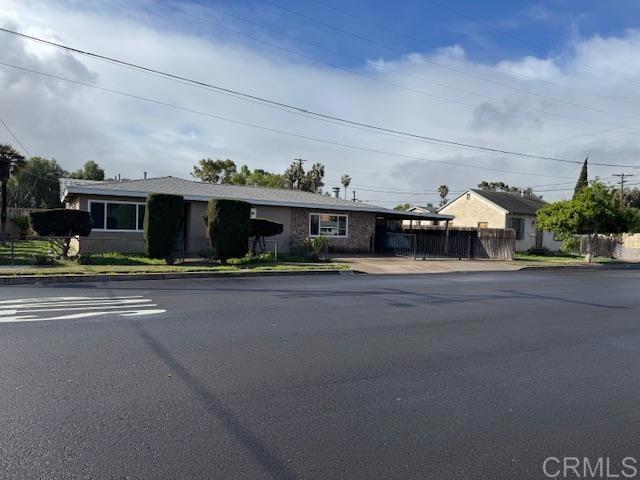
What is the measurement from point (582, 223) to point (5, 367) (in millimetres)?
27440

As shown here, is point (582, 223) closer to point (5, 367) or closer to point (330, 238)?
point (330, 238)

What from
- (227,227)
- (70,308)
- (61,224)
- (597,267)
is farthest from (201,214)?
(597,267)

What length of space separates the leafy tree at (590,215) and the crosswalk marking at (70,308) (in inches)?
929

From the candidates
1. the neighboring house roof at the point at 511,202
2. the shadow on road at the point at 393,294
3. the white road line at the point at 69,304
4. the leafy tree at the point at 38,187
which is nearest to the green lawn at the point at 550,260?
the neighboring house roof at the point at 511,202

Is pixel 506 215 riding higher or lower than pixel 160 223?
higher

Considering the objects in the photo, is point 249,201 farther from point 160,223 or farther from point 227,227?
point 160,223

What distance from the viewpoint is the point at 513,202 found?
125 feet

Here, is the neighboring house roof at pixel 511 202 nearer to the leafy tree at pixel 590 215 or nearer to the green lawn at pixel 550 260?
the green lawn at pixel 550 260

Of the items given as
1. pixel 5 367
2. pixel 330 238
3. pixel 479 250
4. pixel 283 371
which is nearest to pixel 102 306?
pixel 5 367

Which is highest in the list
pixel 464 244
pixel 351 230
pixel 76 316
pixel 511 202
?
pixel 511 202

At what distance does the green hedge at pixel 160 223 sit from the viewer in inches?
653

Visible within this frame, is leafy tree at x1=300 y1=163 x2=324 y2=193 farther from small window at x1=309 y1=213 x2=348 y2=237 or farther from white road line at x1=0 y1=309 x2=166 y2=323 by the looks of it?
white road line at x1=0 y1=309 x2=166 y2=323

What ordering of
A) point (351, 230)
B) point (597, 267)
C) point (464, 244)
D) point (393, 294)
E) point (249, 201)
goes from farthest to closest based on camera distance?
point (464, 244)
point (351, 230)
point (597, 267)
point (249, 201)
point (393, 294)
